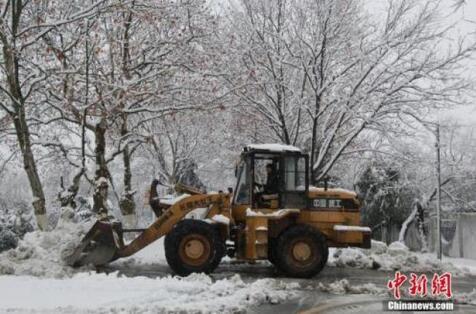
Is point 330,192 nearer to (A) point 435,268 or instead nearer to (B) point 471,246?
(A) point 435,268

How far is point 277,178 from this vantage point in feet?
41.9

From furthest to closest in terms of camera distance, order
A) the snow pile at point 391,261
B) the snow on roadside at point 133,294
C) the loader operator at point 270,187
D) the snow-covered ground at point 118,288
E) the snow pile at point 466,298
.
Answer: the snow pile at point 391,261
the loader operator at point 270,187
the snow pile at point 466,298
the snow-covered ground at point 118,288
the snow on roadside at point 133,294

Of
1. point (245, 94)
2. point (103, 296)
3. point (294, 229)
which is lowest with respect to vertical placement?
point (103, 296)

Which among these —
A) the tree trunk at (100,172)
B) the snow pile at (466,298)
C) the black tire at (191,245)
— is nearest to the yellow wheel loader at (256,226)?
the black tire at (191,245)

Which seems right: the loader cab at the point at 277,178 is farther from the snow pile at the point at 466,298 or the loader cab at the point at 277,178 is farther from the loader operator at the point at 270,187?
the snow pile at the point at 466,298

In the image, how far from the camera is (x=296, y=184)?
41.9 ft

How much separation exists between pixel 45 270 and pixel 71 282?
1.32 m

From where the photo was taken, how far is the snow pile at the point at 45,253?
11.2 metres

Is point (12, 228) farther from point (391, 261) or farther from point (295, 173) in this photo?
point (391, 261)

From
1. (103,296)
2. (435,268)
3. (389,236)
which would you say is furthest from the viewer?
(389,236)

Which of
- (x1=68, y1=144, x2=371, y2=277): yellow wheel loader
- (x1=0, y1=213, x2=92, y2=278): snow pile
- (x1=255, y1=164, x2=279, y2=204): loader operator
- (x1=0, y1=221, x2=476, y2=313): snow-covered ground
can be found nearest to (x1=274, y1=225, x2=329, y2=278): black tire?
(x1=68, y1=144, x2=371, y2=277): yellow wheel loader

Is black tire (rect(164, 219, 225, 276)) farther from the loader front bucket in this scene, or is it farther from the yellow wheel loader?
the loader front bucket

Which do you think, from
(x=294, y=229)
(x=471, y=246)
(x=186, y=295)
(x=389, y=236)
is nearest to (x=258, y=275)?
(x=294, y=229)

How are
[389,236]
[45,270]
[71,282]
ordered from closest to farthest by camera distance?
[71,282] < [45,270] < [389,236]
